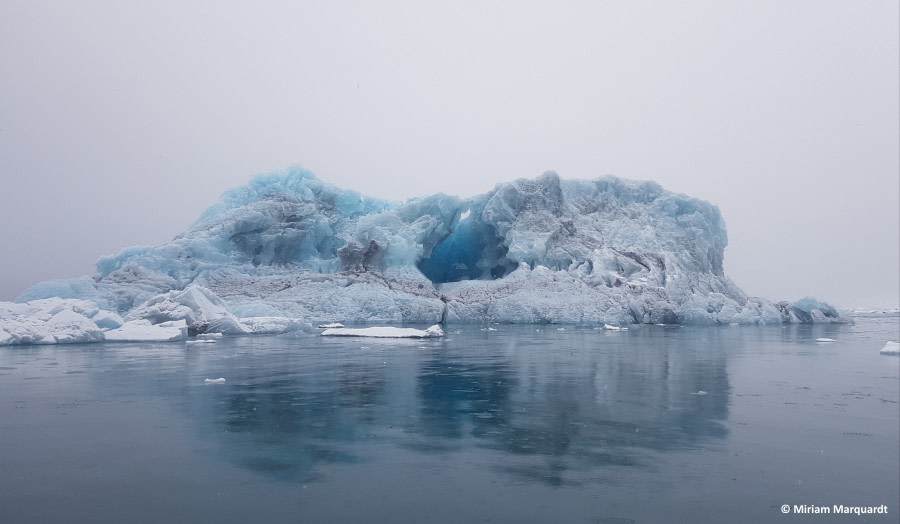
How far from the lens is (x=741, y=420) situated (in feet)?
23.6

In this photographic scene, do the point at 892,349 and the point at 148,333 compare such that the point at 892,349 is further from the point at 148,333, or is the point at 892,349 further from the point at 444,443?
the point at 148,333

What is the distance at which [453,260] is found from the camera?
42969 millimetres

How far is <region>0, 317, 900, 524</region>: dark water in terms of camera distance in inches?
173

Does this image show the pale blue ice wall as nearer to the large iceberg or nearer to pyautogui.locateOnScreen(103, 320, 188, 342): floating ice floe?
the large iceberg

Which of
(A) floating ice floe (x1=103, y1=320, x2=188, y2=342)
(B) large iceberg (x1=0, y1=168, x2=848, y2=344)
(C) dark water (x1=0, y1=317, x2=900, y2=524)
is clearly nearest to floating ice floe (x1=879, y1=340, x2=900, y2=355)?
(C) dark water (x1=0, y1=317, x2=900, y2=524)

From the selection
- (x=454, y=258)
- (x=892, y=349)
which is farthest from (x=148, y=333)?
(x=454, y=258)

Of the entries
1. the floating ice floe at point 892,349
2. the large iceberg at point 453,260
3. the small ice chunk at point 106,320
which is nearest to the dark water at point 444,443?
the floating ice floe at point 892,349

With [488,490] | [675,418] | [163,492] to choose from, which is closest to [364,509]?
[488,490]

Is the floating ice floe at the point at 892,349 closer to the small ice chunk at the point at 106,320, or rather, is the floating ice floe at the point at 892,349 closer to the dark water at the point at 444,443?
the dark water at the point at 444,443

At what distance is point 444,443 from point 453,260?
3691 centimetres

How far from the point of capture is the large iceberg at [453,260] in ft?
100

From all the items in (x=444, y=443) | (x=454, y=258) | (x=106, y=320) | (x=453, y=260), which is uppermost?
(x=454, y=258)

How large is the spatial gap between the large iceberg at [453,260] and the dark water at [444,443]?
625 inches

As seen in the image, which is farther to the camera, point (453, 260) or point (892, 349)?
point (453, 260)
